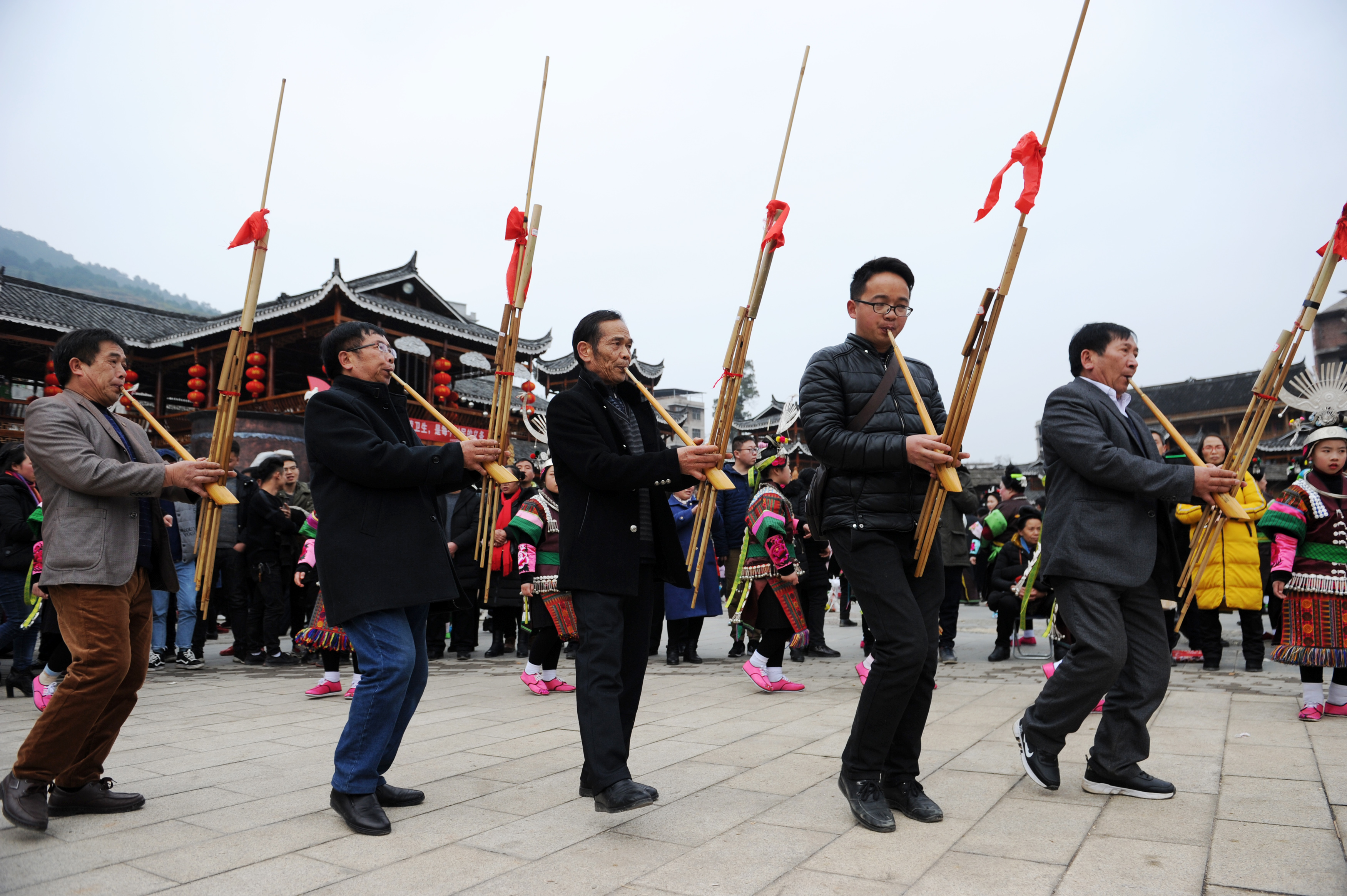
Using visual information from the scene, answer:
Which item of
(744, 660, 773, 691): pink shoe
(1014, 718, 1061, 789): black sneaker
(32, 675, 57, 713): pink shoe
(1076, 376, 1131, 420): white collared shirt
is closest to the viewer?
(1014, 718, 1061, 789): black sneaker

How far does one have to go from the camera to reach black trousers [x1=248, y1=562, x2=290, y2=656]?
780 cm

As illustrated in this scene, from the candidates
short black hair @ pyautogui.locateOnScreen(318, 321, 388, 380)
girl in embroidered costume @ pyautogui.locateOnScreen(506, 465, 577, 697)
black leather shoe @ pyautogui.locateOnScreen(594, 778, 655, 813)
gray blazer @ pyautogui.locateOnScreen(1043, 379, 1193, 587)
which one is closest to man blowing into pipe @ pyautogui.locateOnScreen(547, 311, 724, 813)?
black leather shoe @ pyautogui.locateOnScreen(594, 778, 655, 813)

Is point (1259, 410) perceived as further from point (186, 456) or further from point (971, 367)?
point (186, 456)

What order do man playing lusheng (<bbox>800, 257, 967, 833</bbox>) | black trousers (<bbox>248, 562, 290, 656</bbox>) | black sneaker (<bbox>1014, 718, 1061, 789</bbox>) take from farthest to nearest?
black trousers (<bbox>248, 562, 290, 656</bbox>), black sneaker (<bbox>1014, 718, 1061, 789</bbox>), man playing lusheng (<bbox>800, 257, 967, 833</bbox>)

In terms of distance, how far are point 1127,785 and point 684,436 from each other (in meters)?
2.00

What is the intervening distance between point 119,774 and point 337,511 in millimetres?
1734

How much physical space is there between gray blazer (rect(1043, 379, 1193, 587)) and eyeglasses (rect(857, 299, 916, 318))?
2.30ft

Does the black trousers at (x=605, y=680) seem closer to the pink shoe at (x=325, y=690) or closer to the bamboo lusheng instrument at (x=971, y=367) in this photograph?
the bamboo lusheng instrument at (x=971, y=367)

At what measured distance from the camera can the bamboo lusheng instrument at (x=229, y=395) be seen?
3.33m

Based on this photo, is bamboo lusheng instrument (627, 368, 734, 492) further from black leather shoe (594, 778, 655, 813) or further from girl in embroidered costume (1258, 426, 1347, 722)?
girl in embroidered costume (1258, 426, 1347, 722)

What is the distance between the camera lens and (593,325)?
129 inches

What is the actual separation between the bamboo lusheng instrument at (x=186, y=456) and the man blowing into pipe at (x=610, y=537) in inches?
29.4

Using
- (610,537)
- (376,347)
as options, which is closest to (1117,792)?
(610,537)

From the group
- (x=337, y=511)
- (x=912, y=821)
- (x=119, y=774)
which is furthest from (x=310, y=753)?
(x=912, y=821)
